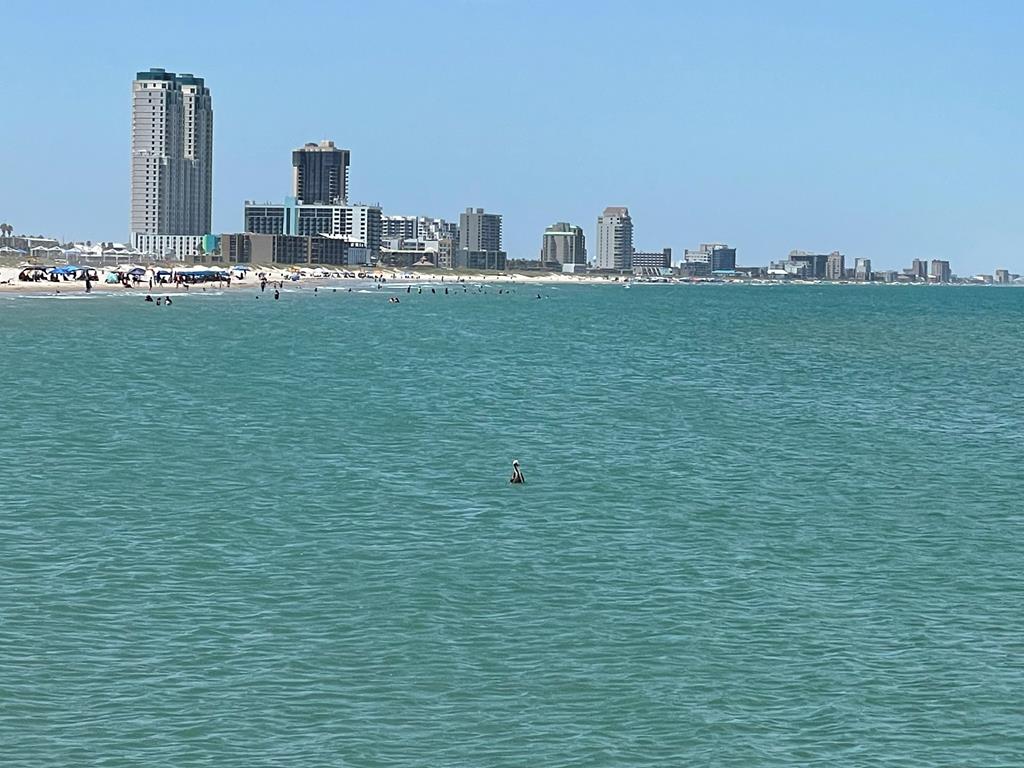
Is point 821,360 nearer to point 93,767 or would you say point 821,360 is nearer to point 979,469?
point 979,469

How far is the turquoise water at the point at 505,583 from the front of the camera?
821 inches

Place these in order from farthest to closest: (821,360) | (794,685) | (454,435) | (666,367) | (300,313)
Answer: (300,313) < (821,360) < (666,367) < (454,435) < (794,685)

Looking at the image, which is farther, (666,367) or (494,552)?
(666,367)

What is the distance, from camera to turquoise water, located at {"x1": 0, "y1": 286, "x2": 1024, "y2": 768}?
2084cm

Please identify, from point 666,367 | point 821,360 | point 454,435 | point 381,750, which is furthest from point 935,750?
point 821,360

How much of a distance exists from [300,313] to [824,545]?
143 m

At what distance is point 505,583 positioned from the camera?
95.6 feet

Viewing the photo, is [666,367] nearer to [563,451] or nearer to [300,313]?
[563,451]

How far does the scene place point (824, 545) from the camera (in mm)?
33500

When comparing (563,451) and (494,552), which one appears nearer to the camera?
(494,552)

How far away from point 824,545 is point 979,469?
15.0 m

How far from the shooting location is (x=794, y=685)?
902 inches

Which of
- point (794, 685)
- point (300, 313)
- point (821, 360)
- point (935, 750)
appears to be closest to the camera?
A: point (935, 750)

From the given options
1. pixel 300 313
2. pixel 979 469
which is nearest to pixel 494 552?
pixel 979 469
